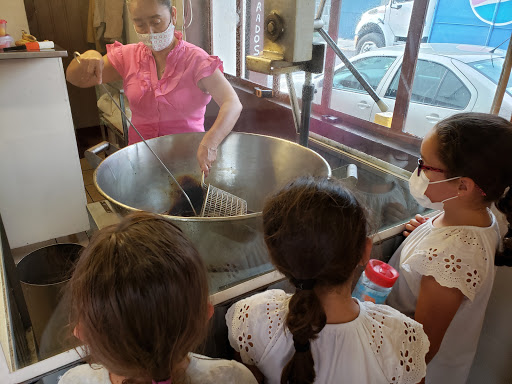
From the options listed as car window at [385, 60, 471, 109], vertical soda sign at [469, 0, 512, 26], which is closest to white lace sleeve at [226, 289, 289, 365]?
car window at [385, 60, 471, 109]

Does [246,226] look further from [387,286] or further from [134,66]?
[134,66]

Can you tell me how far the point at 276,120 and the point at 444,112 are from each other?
1.88 feet

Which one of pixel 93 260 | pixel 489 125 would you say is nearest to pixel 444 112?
pixel 489 125

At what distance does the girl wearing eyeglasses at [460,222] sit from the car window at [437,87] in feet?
1.73

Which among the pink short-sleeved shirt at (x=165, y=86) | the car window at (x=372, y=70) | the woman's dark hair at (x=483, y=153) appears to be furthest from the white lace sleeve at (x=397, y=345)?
the car window at (x=372, y=70)

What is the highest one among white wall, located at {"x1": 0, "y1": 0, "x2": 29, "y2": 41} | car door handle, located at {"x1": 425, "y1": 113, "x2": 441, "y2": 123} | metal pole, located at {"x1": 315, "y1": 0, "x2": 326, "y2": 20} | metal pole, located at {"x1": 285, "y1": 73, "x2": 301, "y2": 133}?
metal pole, located at {"x1": 315, "y1": 0, "x2": 326, "y2": 20}

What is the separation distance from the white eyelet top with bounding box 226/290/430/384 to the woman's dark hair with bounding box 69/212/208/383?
190mm

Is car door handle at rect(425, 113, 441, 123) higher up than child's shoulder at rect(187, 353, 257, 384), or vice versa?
car door handle at rect(425, 113, 441, 123)

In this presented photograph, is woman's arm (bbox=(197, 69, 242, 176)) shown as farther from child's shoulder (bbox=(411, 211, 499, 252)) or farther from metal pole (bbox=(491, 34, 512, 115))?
metal pole (bbox=(491, 34, 512, 115))

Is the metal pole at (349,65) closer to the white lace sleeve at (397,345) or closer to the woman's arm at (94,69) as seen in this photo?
the woman's arm at (94,69)

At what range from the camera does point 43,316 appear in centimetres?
93

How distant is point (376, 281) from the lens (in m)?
0.85

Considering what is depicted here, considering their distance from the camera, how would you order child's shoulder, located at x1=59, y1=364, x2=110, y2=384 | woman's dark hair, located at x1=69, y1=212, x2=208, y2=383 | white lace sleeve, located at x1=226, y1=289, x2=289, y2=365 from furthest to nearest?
white lace sleeve, located at x1=226, y1=289, x2=289, y2=365 < child's shoulder, located at x1=59, y1=364, x2=110, y2=384 < woman's dark hair, located at x1=69, y1=212, x2=208, y2=383

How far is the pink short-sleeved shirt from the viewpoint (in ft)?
3.06
